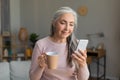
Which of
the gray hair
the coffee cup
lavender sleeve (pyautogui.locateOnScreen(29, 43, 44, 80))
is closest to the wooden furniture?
the gray hair

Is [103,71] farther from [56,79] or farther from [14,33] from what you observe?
[56,79]

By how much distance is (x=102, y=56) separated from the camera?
430 cm

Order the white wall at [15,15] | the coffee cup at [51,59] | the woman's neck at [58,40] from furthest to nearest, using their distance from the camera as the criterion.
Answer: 1. the white wall at [15,15]
2. the woman's neck at [58,40]
3. the coffee cup at [51,59]

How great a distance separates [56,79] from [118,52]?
3.17 m

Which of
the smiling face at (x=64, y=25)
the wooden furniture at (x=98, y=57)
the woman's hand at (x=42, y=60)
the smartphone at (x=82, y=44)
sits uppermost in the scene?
the smiling face at (x=64, y=25)

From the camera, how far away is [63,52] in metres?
1.33

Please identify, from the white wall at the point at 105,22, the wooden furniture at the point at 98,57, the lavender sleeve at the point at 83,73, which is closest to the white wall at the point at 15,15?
the white wall at the point at 105,22

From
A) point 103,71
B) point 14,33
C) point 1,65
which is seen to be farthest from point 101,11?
point 1,65

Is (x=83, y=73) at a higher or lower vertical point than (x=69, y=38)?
lower

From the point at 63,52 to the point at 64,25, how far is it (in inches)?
7.1

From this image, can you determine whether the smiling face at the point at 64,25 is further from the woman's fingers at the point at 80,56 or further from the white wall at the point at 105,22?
the white wall at the point at 105,22

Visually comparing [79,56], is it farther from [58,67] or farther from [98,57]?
[98,57]

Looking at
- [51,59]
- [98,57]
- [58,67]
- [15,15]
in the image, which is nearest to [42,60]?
[51,59]

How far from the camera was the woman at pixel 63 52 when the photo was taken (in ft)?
4.06
